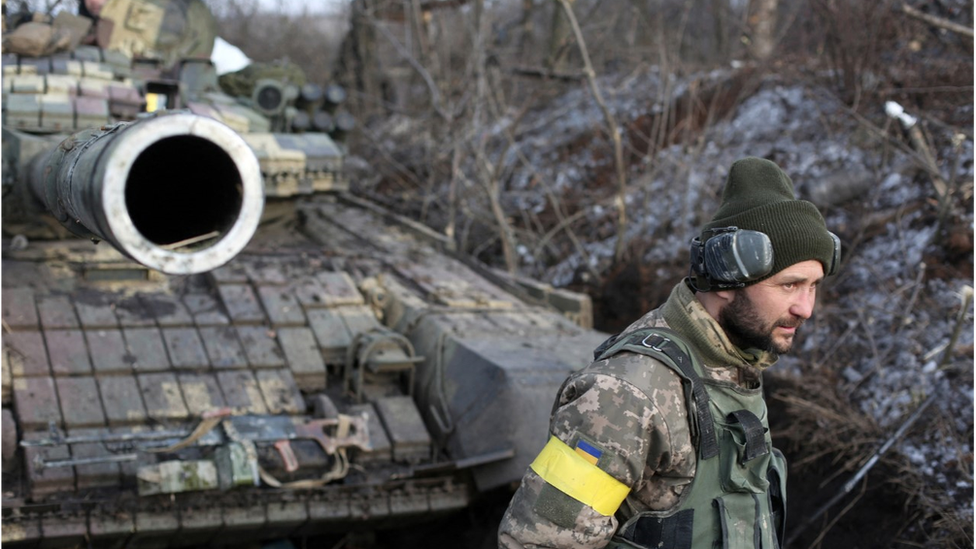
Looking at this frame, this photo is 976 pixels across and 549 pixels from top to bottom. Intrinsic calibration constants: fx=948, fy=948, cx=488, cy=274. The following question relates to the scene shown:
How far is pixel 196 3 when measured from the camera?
7672mm

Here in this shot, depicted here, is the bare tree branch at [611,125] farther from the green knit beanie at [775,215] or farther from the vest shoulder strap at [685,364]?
the vest shoulder strap at [685,364]

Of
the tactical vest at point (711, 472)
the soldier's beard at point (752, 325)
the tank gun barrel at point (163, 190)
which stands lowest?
the tactical vest at point (711, 472)

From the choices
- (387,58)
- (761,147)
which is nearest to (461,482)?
(761,147)

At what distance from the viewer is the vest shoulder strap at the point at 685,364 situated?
2.53m

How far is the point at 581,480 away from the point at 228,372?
3401 mm

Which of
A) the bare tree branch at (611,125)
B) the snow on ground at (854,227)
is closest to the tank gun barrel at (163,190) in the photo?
the snow on ground at (854,227)

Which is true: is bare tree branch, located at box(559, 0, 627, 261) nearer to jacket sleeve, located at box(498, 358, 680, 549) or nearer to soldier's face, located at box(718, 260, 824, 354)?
soldier's face, located at box(718, 260, 824, 354)

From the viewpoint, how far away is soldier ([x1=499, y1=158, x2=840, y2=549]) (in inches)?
95.3

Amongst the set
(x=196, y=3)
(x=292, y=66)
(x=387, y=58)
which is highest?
(x=196, y=3)

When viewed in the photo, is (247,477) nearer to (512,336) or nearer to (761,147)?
(512,336)

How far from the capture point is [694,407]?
8.29 feet

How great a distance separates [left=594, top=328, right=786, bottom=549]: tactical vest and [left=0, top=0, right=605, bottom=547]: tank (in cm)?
211

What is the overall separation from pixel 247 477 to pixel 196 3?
4.59 metres

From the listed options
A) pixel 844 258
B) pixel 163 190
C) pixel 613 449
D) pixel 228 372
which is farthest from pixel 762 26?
pixel 613 449
